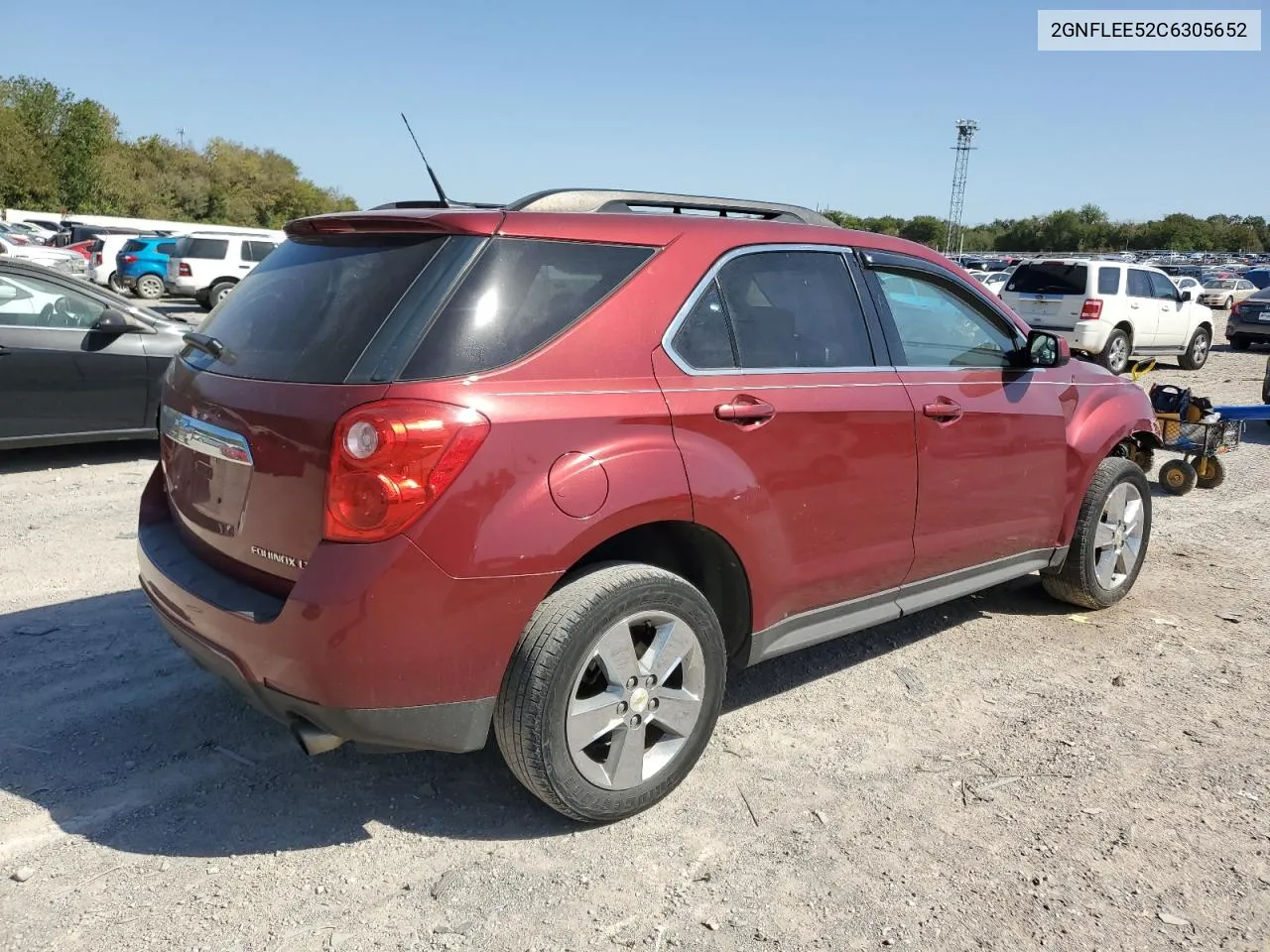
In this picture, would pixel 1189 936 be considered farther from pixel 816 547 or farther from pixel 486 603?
pixel 486 603

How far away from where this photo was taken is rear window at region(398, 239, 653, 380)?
2650 millimetres

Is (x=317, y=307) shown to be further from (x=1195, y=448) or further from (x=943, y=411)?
(x=1195, y=448)

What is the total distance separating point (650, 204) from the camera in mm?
3445

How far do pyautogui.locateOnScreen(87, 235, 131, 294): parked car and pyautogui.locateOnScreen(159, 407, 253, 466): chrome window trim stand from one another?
2486 cm

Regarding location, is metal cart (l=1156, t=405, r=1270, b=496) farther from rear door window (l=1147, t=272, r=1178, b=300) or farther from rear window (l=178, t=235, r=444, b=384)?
rear door window (l=1147, t=272, r=1178, b=300)

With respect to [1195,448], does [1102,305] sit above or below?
above

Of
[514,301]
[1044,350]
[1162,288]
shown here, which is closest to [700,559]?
[514,301]

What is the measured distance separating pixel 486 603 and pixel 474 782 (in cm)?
93

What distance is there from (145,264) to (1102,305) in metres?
21.2

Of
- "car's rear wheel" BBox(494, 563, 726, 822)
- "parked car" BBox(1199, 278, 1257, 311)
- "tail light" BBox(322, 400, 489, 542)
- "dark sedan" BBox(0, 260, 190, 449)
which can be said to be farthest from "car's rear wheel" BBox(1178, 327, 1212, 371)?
"parked car" BBox(1199, 278, 1257, 311)

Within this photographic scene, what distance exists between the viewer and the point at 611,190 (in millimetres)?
3383

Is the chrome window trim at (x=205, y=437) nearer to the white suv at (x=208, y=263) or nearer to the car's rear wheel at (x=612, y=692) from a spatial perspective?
the car's rear wheel at (x=612, y=692)

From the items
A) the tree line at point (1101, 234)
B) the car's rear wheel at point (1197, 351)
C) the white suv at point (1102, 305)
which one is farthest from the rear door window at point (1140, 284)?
the tree line at point (1101, 234)

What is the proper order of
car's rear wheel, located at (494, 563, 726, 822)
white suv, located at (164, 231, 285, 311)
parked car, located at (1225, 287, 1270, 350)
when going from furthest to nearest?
white suv, located at (164, 231, 285, 311) < parked car, located at (1225, 287, 1270, 350) < car's rear wheel, located at (494, 563, 726, 822)
